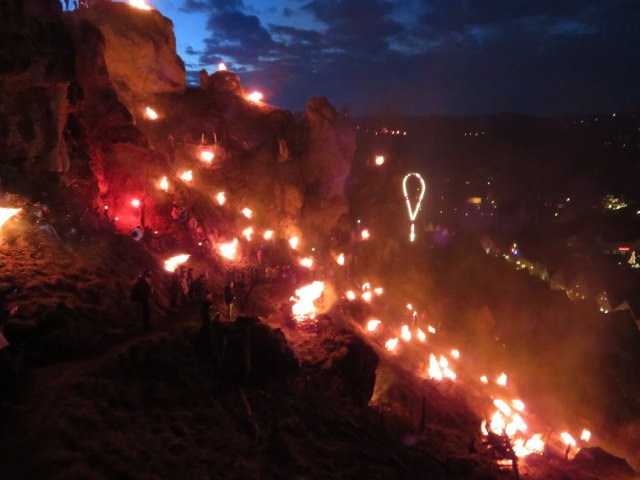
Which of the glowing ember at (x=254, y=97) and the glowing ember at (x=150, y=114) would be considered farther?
the glowing ember at (x=254, y=97)

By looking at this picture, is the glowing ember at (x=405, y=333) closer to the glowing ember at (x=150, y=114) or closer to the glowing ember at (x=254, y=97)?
the glowing ember at (x=254, y=97)

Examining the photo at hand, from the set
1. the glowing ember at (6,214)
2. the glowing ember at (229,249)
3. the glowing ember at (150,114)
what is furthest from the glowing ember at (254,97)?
the glowing ember at (6,214)

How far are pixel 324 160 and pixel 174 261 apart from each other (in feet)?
78.4

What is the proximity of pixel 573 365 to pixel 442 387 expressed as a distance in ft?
89.4

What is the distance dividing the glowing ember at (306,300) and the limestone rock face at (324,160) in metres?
12.9

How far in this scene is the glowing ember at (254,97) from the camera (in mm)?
39291

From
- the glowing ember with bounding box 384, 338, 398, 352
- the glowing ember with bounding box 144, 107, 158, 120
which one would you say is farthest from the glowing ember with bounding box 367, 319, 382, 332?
the glowing ember with bounding box 144, 107, 158, 120

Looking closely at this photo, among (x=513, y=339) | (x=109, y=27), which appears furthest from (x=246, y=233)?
(x=513, y=339)

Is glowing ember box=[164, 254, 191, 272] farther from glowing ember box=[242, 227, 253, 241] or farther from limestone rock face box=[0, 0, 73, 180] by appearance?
glowing ember box=[242, 227, 253, 241]

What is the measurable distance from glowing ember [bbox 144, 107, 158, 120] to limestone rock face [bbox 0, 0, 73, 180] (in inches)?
547

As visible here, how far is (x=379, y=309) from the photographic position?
35906 mm

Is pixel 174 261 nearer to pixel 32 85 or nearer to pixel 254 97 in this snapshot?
pixel 32 85

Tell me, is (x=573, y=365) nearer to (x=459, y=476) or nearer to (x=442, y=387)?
(x=442, y=387)

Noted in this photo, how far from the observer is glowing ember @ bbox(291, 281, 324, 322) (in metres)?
23.4
